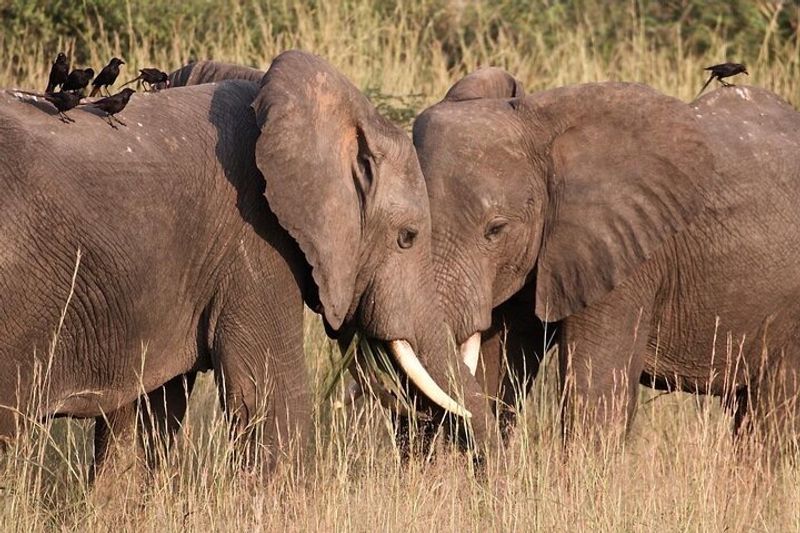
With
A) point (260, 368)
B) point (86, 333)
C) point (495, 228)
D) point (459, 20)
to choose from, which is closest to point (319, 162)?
point (260, 368)

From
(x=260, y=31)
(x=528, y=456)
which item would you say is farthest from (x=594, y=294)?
(x=260, y=31)

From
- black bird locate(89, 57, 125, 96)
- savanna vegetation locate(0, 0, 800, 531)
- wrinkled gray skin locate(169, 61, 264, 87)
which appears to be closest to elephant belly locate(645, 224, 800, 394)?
savanna vegetation locate(0, 0, 800, 531)

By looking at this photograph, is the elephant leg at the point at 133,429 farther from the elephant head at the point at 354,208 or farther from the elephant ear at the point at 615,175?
the elephant ear at the point at 615,175

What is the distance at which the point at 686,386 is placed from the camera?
8.17 m

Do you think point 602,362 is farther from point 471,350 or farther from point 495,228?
point 495,228

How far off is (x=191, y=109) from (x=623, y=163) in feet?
7.10

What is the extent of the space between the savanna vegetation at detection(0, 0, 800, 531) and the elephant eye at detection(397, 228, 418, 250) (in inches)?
24.5

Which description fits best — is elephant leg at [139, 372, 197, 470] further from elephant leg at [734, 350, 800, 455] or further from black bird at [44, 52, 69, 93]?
elephant leg at [734, 350, 800, 455]

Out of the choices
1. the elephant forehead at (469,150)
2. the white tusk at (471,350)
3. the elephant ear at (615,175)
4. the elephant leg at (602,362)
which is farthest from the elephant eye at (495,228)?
the elephant leg at (602,362)

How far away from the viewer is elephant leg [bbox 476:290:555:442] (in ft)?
26.2

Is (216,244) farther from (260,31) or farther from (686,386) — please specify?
(260,31)

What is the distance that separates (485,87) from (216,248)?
2068 millimetres

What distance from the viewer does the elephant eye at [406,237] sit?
6.80 m

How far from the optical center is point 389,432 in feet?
23.0
